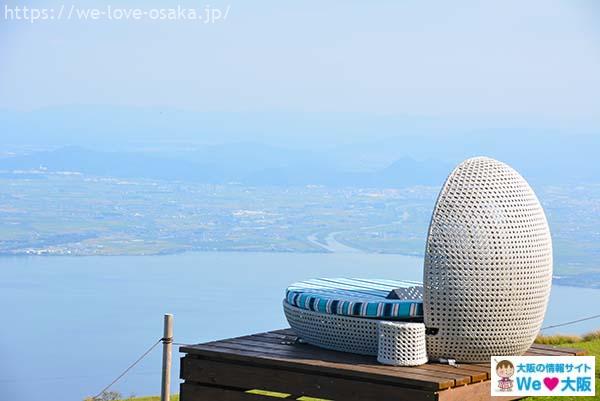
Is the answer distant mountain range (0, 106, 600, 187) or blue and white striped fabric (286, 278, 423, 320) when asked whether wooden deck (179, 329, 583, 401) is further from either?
distant mountain range (0, 106, 600, 187)

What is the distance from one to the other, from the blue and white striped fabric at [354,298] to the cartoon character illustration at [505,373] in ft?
1.63

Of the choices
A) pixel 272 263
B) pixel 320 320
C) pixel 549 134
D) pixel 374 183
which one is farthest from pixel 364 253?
pixel 320 320

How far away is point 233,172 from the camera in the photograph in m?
33.4

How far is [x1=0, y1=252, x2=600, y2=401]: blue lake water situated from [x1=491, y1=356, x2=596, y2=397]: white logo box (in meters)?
3.86

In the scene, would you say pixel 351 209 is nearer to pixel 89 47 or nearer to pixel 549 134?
pixel 549 134

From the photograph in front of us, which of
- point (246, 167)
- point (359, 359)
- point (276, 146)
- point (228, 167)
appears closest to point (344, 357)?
point (359, 359)

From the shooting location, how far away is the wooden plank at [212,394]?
6.16 m

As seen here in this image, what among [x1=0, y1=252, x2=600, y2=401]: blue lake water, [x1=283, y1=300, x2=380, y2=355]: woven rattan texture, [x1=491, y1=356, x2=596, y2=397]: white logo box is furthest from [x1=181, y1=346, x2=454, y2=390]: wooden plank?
[x1=0, y1=252, x2=600, y2=401]: blue lake water

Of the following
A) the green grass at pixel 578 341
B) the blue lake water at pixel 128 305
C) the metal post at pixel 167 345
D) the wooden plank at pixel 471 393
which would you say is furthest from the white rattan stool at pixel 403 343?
the blue lake water at pixel 128 305

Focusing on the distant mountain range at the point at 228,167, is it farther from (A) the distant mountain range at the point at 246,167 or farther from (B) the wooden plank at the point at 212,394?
(B) the wooden plank at the point at 212,394

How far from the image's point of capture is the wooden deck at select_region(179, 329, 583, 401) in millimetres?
5520

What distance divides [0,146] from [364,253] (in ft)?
39.3

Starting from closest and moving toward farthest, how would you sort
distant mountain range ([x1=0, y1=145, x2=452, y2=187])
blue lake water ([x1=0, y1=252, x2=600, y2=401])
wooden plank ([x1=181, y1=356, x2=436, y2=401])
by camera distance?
wooden plank ([x1=181, y1=356, x2=436, y2=401]) < blue lake water ([x1=0, y1=252, x2=600, y2=401]) < distant mountain range ([x1=0, y1=145, x2=452, y2=187])

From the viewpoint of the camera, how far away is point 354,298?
6.26 m
